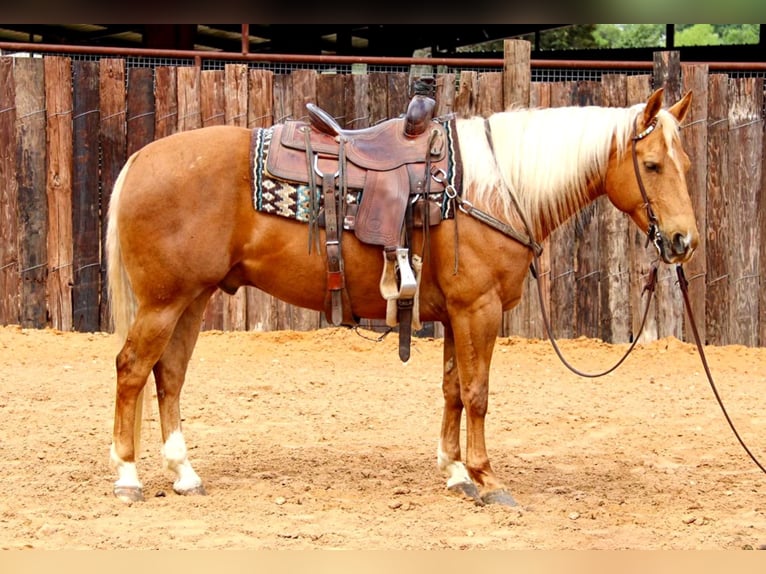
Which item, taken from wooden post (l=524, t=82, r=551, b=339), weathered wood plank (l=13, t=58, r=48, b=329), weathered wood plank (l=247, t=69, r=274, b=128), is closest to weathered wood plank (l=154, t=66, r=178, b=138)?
weathered wood plank (l=247, t=69, r=274, b=128)

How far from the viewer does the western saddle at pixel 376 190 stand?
448cm

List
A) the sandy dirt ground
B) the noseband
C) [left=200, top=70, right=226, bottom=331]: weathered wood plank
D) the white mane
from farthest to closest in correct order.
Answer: [left=200, top=70, right=226, bottom=331]: weathered wood plank → the white mane → the noseband → the sandy dirt ground

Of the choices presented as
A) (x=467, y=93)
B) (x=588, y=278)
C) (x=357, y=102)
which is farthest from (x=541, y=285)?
(x=357, y=102)

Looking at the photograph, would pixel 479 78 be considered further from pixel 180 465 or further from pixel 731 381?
pixel 180 465

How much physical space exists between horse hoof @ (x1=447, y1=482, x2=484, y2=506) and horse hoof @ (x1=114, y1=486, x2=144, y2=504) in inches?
60.4

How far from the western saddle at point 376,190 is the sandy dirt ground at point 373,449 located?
0.97 m

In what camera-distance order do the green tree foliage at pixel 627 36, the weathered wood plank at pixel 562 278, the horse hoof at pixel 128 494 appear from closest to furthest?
the horse hoof at pixel 128 494 < the weathered wood plank at pixel 562 278 < the green tree foliage at pixel 627 36

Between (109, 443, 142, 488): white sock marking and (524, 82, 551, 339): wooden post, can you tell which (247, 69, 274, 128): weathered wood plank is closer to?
(524, 82, 551, 339): wooden post

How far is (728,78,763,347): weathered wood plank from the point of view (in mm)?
8305

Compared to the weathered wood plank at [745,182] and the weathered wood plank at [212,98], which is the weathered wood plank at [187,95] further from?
the weathered wood plank at [745,182]

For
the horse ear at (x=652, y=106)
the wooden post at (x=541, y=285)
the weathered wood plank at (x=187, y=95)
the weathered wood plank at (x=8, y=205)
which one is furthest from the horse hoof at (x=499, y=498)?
the weathered wood plank at (x=8, y=205)

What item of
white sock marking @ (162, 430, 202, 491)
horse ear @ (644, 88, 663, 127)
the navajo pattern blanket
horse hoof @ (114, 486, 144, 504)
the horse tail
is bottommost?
horse hoof @ (114, 486, 144, 504)

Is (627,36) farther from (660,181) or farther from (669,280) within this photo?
(660,181)
